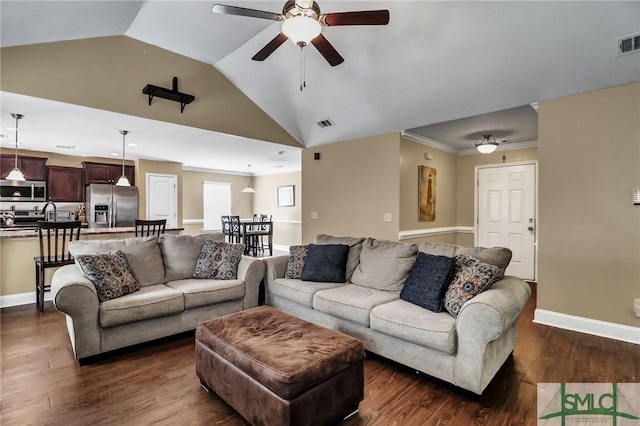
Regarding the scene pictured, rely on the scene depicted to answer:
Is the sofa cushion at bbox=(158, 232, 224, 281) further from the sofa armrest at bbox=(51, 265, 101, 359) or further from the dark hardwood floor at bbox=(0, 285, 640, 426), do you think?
the sofa armrest at bbox=(51, 265, 101, 359)

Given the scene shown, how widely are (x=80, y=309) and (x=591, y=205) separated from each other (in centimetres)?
488

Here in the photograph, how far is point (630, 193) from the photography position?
3029mm

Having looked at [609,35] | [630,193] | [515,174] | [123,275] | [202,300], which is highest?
[609,35]

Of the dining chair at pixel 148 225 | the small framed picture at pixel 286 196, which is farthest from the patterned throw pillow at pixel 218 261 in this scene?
the small framed picture at pixel 286 196

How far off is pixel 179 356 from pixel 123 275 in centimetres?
95

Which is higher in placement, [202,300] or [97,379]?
[202,300]

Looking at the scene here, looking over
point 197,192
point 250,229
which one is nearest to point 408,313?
point 250,229

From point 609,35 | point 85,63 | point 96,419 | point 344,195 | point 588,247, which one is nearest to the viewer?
point 96,419

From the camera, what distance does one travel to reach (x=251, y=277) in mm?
3521

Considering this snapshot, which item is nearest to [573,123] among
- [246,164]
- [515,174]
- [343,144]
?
[515,174]

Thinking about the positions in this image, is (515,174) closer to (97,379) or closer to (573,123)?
(573,123)

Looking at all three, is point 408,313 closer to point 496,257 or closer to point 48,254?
point 496,257

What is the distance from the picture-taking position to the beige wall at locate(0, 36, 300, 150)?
3.27 m

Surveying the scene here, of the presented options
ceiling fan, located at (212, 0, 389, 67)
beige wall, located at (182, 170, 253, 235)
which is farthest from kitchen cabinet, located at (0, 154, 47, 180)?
ceiling fan, located at (212, 0, 389, 67)
